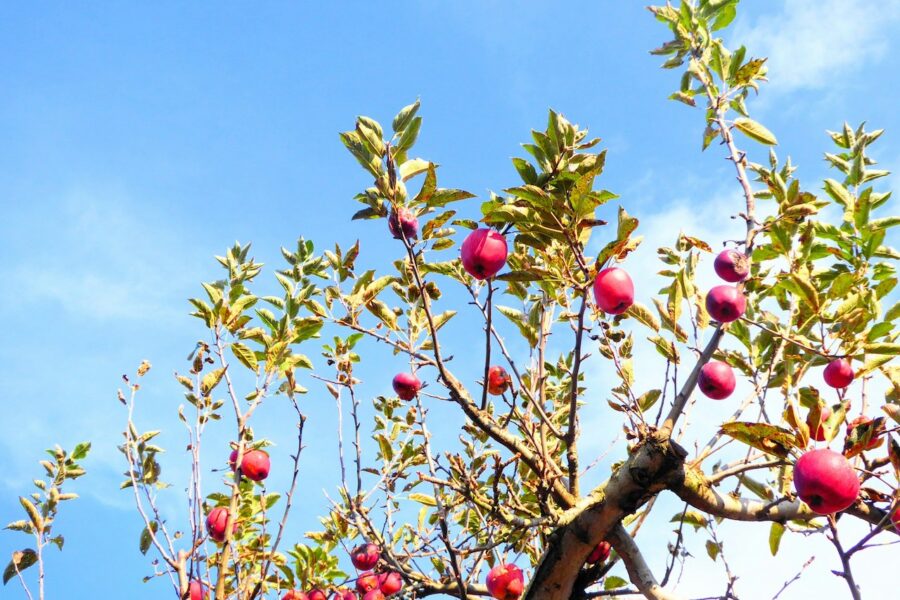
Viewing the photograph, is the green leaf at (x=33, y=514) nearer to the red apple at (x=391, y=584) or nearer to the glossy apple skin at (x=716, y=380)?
the red apple at (x=391, y=584)

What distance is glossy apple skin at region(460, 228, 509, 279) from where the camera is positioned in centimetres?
273

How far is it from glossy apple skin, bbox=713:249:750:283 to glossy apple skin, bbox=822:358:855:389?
62 cm

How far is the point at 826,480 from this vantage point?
7.79 feet

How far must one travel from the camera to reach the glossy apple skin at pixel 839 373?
323 centimetres

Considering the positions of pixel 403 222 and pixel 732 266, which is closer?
pixel 403 222

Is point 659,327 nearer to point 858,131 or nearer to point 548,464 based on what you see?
point 548,464

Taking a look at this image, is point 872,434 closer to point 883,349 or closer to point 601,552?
point 883,349

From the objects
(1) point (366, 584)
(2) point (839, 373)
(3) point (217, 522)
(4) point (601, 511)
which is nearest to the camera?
(4) point (601, 511)

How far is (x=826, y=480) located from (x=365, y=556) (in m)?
2.71

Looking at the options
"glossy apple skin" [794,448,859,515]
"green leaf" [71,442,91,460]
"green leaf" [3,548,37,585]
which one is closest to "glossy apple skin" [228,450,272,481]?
"green leaf" [71,442,91,460]

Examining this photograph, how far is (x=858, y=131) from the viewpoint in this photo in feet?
14.2

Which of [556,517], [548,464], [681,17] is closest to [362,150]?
[548,464]

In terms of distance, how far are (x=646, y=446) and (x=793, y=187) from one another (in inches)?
53.8

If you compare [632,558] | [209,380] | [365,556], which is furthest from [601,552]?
[209,380]
